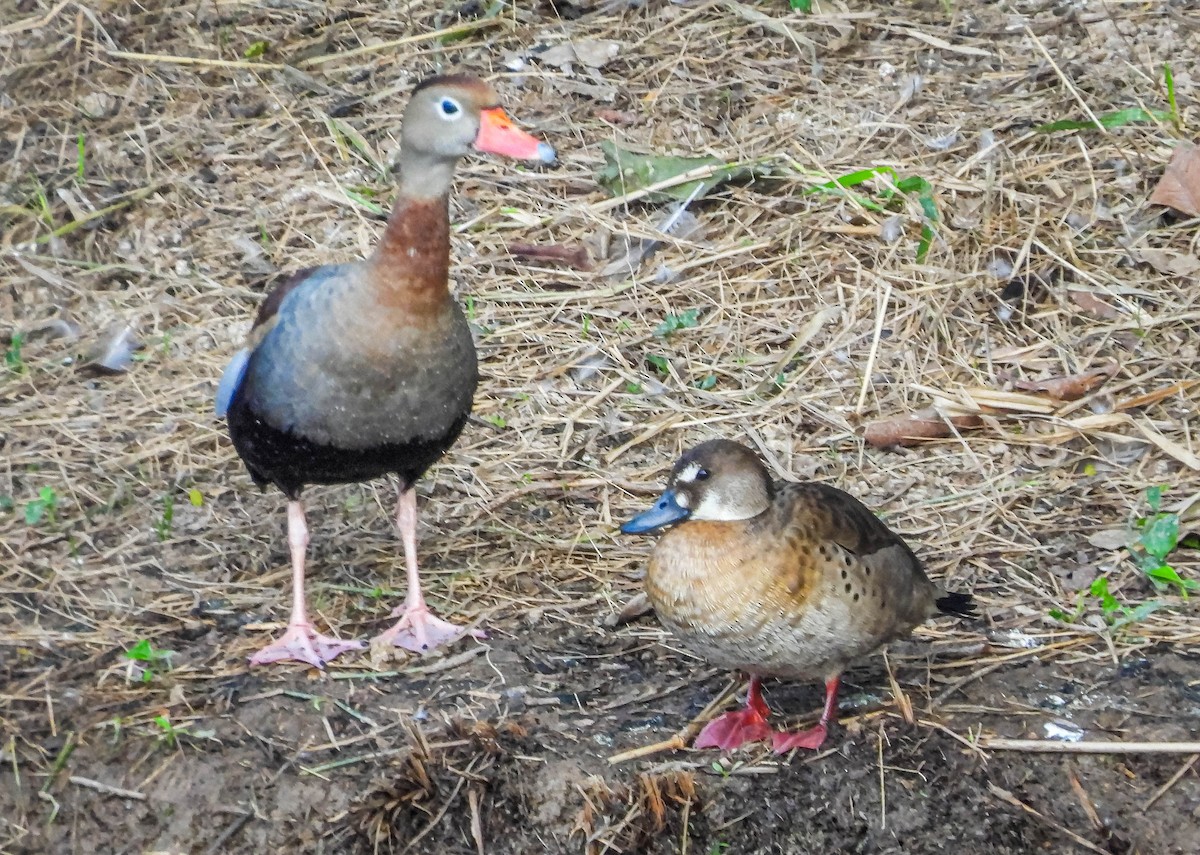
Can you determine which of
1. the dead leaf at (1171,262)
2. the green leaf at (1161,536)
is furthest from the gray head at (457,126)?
the dead leaf at (1171,262)

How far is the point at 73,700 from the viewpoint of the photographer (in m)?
3.59

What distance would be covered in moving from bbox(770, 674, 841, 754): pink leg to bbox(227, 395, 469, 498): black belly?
1.23 m

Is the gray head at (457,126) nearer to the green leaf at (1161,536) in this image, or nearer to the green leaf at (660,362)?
the green leaf at (660,362)

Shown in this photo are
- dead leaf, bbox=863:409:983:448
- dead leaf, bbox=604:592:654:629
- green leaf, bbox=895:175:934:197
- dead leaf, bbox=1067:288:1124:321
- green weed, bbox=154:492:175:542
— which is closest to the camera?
dead leaf, bbox=604:592:654:629

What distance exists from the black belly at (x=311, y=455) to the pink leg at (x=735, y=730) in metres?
1.09

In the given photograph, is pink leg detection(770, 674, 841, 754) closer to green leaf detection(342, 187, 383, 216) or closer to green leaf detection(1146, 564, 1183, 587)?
green leaf detection(1146, 564, 1183, 587)

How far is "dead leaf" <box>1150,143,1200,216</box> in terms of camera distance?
504cm

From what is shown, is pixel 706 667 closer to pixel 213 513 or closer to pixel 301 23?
pixel 213 513

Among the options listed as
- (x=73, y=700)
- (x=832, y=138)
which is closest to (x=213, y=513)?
(x=73, y=700)

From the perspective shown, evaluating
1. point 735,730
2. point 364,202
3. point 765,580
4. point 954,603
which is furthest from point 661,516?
point 364,202

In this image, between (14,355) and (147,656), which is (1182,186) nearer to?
(147,656)

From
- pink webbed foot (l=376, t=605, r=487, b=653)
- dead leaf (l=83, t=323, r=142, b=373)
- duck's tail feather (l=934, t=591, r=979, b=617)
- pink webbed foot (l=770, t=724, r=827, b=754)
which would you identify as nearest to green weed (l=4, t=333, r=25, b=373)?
dead leaf (l=83, t=323, r=142, b=373)

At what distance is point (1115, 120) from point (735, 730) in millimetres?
3260

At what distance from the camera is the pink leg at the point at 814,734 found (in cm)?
324
